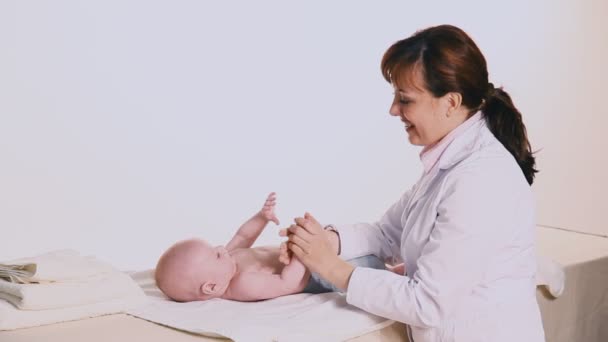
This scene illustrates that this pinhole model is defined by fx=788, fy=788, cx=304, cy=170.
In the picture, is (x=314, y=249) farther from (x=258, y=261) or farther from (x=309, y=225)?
(x=258, y=261)

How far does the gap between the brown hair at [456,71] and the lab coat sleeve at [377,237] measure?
15.8 inches

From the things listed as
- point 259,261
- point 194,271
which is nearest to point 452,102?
point 259,261

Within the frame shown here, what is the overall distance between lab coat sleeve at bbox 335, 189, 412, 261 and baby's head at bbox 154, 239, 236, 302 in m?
0.42

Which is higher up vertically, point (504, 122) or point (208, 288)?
point (504, 122)

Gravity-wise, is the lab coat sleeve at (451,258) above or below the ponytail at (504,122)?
below

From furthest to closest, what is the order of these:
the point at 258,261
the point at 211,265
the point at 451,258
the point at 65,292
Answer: the point at 258,261 < the point at 211,265 < the point at 65,292 < the point at 451,258

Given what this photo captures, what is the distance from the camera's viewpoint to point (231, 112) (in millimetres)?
4727

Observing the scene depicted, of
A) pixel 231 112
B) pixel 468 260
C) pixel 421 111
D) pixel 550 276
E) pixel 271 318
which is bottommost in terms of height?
pixel 550 276

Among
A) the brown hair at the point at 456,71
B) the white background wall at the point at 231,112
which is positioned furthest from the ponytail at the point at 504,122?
the white background wall at the point at 231,112

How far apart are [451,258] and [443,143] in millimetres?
344

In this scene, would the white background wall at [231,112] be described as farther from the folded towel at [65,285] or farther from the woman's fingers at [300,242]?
the woman's fingers at [300,242]

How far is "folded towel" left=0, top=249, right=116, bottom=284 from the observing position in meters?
2.04

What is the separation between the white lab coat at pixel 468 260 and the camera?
193cm

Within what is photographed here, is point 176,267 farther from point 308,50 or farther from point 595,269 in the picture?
point 308,50
